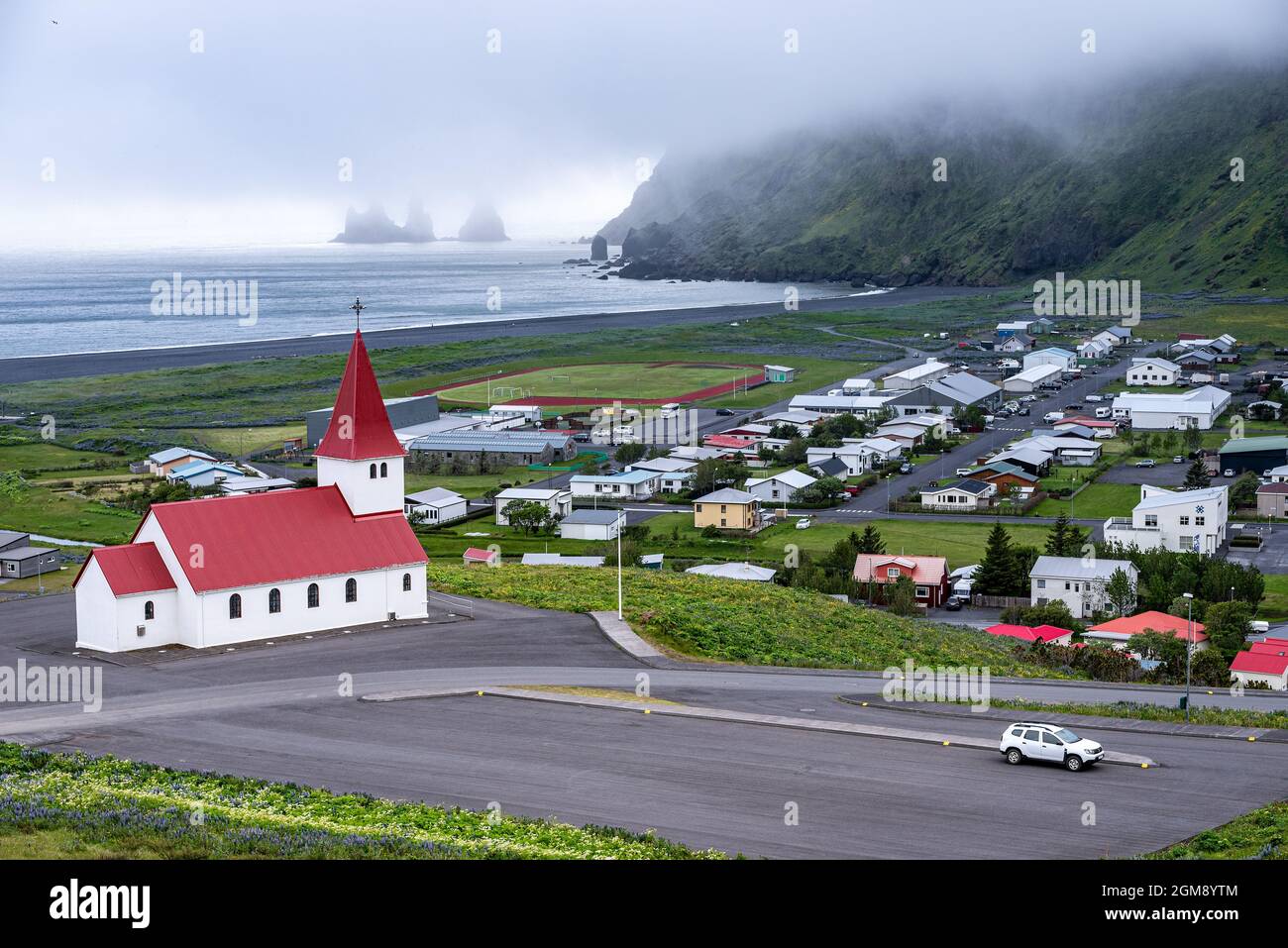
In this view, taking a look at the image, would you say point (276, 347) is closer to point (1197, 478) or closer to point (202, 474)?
point (202, 474)

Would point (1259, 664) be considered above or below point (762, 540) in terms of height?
below

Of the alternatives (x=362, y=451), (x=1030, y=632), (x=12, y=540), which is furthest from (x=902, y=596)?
(x=12, y=540)

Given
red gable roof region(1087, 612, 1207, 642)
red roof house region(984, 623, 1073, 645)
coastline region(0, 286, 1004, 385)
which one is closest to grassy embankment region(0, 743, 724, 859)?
red roof house region(984, 623, 1073, 645)

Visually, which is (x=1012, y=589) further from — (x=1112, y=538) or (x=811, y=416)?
(x=811, y=416)

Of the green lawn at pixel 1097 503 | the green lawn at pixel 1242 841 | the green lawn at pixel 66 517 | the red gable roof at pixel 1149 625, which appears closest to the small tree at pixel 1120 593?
the red gable roof at pixel 1149 625

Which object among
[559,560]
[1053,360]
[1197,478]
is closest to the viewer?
[559,560]

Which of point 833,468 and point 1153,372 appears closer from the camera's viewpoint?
point 833,468

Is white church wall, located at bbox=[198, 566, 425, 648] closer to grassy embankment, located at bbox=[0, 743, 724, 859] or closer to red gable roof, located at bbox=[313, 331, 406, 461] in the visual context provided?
red gable roof, located at bbox=[313, 331, 406, 461]
